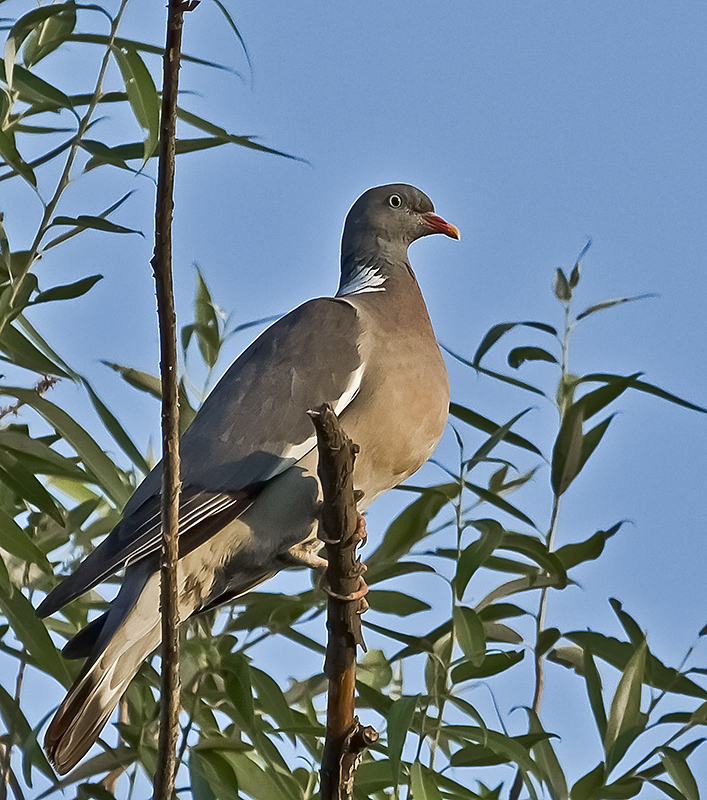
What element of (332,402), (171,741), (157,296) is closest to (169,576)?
(171,741)

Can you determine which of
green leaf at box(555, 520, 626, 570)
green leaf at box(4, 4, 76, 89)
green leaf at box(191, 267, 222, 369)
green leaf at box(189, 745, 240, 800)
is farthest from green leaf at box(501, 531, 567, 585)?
green leaf at box(4, 4, 76, 89)

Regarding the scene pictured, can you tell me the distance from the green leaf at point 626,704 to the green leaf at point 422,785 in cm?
43

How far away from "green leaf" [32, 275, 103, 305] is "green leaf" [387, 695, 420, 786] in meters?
1.09

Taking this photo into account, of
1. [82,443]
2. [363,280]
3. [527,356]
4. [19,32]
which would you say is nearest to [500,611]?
[527,356]

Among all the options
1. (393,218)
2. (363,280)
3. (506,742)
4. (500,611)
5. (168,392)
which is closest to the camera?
(168,392)

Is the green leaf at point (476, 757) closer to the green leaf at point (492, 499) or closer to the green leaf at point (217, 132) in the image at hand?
the green leaf at point (492, 499)

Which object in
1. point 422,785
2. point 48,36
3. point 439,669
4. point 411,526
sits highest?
point 48,36

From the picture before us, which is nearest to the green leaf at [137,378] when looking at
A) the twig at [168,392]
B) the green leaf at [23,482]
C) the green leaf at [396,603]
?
the green leaf at [23,482]

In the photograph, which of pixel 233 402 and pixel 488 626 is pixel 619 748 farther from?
pixel 233 402

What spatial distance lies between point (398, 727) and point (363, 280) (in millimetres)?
1584

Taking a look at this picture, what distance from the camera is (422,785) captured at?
2078 millimetres

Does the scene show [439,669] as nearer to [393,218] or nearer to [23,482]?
[23,482]

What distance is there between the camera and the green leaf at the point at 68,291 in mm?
2539

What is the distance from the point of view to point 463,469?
2.47 m
